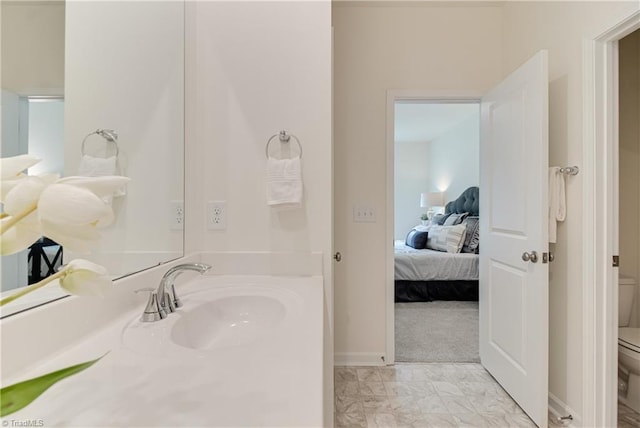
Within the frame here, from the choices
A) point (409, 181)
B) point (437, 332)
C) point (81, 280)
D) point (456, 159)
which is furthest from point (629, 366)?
point (409, 181)

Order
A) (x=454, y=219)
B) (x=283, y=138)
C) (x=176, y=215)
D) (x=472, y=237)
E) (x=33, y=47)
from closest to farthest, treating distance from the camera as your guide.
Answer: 1. (x=33, y=47)
2. (x=176, y=215)
3. (x=283, y=138)
4. (x=472, y=237)
5. (x=454, y=219)

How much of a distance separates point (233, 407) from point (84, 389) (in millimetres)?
263

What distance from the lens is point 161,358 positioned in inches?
22.7

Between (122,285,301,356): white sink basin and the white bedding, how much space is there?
8.57 ft

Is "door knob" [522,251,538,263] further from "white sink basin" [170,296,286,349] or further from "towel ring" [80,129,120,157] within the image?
"towel ring" [80,129,120,157]

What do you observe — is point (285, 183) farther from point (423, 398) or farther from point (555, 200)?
point (423, 398)

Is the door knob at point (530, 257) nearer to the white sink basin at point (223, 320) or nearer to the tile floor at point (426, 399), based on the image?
the tile floor at point (426, 399)

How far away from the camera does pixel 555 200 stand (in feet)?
5.02

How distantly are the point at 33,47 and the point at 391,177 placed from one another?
1.94 m

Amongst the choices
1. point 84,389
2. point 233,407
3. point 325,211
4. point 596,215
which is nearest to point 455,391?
point 596,215

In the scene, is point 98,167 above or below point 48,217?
above

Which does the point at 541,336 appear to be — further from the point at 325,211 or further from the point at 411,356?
the point at 325,211

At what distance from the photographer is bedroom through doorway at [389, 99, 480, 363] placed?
2.50 meters

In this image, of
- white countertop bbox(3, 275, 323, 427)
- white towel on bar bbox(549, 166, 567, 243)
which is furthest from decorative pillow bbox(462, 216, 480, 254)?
white countertop bbox(3, 275, 323, 427)
